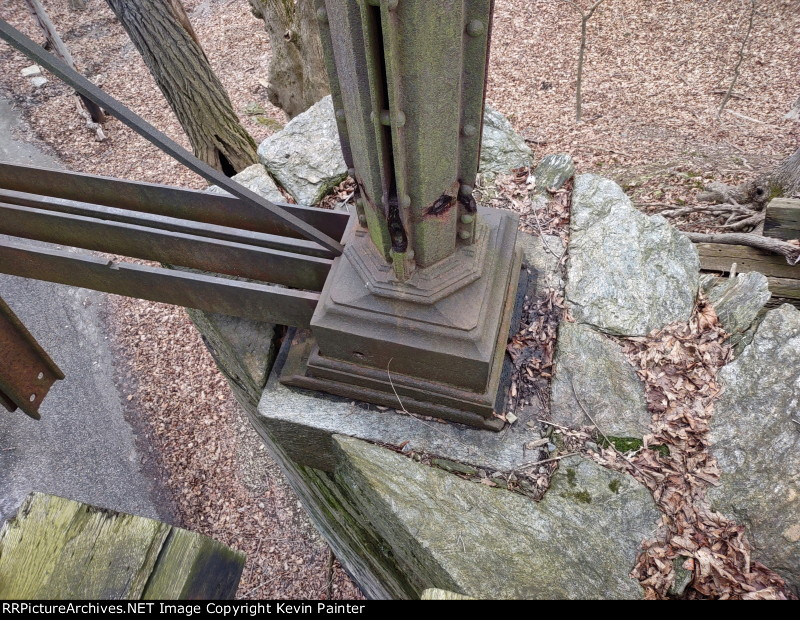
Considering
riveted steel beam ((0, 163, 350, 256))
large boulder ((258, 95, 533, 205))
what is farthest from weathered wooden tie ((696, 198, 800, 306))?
Result: riveted steel beam ((0, 163, 350, 256))

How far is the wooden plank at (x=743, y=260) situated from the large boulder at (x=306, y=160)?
312 centimetres

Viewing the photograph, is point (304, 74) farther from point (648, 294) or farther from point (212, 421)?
point (648, 294)

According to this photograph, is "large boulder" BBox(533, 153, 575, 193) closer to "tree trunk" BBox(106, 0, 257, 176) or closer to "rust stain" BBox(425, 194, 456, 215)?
"rust stain" BBox(425, 194, 456, 215)

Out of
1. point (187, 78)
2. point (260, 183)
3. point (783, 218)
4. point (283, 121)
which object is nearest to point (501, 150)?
point (260, 183)

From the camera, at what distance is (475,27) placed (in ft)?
5.74

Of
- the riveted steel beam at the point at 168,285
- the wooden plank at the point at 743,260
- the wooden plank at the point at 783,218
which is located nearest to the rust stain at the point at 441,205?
the riveted steel beam at the point at 168,285

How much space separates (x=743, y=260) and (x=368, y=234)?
3325 mm

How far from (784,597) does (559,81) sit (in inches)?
361

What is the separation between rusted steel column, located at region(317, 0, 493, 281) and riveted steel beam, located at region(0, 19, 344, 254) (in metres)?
0.35

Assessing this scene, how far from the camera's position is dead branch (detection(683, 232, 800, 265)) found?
12.6ft

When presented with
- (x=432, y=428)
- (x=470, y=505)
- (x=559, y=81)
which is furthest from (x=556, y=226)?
(x=559, y=81)

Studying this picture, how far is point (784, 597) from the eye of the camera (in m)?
2.21

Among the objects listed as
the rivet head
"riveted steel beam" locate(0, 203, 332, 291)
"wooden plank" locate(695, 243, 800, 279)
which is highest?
the rivet head

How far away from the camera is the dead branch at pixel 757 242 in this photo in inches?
152
